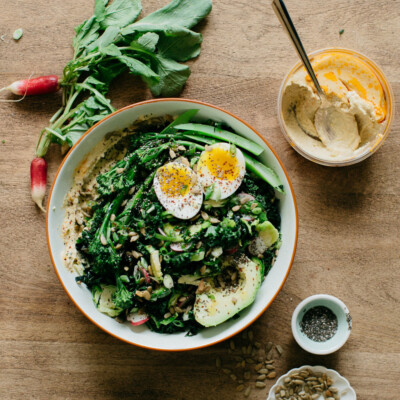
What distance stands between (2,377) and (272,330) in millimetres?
1780

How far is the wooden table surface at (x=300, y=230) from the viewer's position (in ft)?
8.63

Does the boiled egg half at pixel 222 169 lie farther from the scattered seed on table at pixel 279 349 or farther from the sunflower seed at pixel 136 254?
the scattered seed on table at pixel 279 349

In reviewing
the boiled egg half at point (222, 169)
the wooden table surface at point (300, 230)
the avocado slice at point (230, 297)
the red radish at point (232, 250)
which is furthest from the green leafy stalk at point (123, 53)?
the avocado slice at point (230, 297)

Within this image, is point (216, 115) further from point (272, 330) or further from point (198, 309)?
point (272, 330)

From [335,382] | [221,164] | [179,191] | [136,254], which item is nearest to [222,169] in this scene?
[221,164]

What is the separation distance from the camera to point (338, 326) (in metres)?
2.55

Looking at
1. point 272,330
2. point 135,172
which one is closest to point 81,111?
point 135,172

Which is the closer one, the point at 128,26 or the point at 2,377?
the point at 128,26

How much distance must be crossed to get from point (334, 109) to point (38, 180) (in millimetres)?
1871

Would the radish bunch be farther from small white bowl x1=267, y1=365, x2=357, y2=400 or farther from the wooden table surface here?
small white bowl x1=267, y1=365, x2=357, y2=400

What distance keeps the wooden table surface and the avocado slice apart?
0.42 metres

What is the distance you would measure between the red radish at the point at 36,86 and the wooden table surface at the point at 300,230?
0.09 m

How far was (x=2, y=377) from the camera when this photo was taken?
2715mm

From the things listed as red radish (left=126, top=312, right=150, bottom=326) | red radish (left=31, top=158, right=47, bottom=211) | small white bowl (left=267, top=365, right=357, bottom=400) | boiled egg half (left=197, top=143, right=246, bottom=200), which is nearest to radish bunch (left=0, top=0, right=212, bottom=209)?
red radish (left=31, top=158, right=47, bottom=211)
